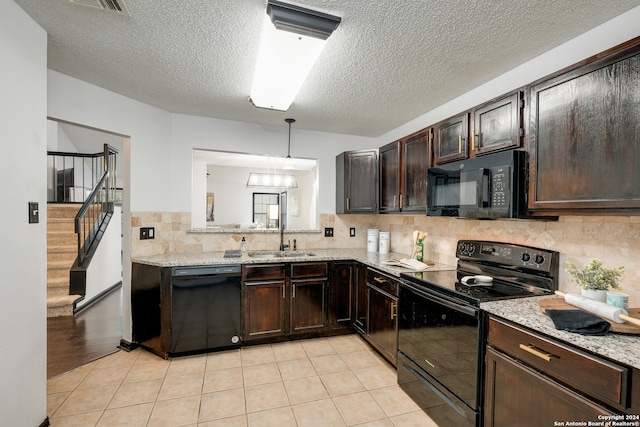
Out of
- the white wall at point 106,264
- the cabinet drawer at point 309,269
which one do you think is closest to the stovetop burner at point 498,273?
the cabinet drawer at point 309,269

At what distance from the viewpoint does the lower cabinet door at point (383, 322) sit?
2387 mm

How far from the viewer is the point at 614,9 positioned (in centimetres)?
146

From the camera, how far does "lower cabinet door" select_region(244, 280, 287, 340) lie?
2.79 metres

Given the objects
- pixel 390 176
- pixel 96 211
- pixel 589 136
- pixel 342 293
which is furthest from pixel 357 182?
pixel 96 211

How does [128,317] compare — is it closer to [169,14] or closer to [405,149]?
[169,14]

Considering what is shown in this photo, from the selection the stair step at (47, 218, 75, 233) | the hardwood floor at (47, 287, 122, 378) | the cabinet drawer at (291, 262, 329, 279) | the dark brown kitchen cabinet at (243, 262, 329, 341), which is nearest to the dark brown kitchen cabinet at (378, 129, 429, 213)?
the cabinet drawer at (291, 262, 329, 279)

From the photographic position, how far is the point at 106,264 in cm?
467

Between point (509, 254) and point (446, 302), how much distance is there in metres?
0.66

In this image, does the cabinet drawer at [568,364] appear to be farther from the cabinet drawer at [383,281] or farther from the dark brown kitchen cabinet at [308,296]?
the dark brown kitchen cabinet at [308,296]

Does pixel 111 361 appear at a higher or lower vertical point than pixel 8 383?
lower

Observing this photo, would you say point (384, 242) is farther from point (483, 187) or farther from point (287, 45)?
point (287, 45)

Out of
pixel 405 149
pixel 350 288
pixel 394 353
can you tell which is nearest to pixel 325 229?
pixel 350 288

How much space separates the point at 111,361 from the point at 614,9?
4310 mm

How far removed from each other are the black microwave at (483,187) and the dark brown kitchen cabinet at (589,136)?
7cm
